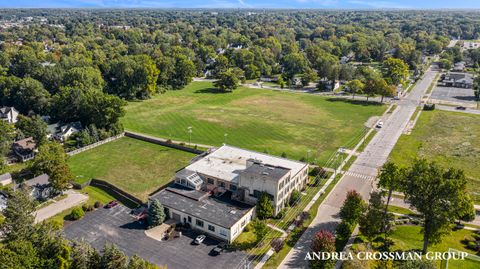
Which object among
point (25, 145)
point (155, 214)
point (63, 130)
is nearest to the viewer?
point (155, 214)

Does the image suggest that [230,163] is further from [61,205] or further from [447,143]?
[447,143]

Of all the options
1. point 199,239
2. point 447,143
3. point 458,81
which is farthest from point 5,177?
point 458,81

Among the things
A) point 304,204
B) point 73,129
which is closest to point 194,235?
point 304,204

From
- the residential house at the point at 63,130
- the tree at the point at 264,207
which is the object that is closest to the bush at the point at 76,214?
the tree at the point at 264,207

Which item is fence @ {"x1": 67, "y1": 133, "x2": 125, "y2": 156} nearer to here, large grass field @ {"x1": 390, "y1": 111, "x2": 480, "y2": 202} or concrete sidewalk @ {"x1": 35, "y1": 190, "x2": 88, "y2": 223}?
concrete sidewalk @ {"x1": 35, "y1": 190, "x2": 88, "y2": 223}

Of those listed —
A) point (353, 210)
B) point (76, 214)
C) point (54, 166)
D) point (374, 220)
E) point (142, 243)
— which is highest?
point (54, 166)

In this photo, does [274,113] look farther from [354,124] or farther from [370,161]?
[370,161]

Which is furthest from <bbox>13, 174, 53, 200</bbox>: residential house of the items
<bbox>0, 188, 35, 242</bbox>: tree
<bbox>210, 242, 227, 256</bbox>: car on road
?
<bbox>210, 242, 227, 256</bbox>: car on road
